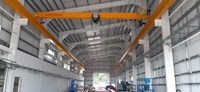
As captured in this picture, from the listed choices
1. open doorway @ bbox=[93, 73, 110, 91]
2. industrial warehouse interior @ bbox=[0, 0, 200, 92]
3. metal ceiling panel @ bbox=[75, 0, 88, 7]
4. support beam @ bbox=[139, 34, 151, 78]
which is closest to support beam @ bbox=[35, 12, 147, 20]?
industrial warehouse interior @ bbox=[0, 0, 200, 92]

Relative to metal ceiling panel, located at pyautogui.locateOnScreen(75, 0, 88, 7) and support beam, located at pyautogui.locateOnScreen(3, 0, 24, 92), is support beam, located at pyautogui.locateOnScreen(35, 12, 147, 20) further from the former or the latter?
metal ceiling panel, located at pyautogui.locateOnScreen(75, 0, 88, 7)

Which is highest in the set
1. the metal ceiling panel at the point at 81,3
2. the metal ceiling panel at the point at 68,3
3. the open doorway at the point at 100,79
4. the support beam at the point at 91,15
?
the metal ceiling panel at the point at 81,3

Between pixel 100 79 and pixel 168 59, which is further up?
pixel 168 59

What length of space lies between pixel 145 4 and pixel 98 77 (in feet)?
86.0

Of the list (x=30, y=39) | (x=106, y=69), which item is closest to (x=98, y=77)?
(x=106, y=69)

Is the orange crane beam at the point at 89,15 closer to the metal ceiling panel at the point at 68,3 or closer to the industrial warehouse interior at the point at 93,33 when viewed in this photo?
the industrial warehouse interior at the point at 93,33

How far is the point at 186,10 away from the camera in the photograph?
7809 millimetres

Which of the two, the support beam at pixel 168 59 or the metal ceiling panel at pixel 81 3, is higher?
the metal ceiling panel at pixel 81 3

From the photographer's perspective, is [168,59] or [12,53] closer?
[168,59]

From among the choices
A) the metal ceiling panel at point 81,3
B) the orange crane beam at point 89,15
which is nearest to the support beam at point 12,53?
the orange crane beam at point 89,15

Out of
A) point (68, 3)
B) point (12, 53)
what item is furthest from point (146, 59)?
point (12, 53)

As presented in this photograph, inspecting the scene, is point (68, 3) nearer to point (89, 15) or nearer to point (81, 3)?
point (81, 3)

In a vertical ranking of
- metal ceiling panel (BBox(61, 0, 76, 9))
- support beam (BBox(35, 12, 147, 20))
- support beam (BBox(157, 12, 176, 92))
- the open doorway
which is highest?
metal ceiling panel (BBox(61, 0, 76, 9))

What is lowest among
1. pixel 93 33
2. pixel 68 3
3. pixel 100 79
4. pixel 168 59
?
pixel 100 79
